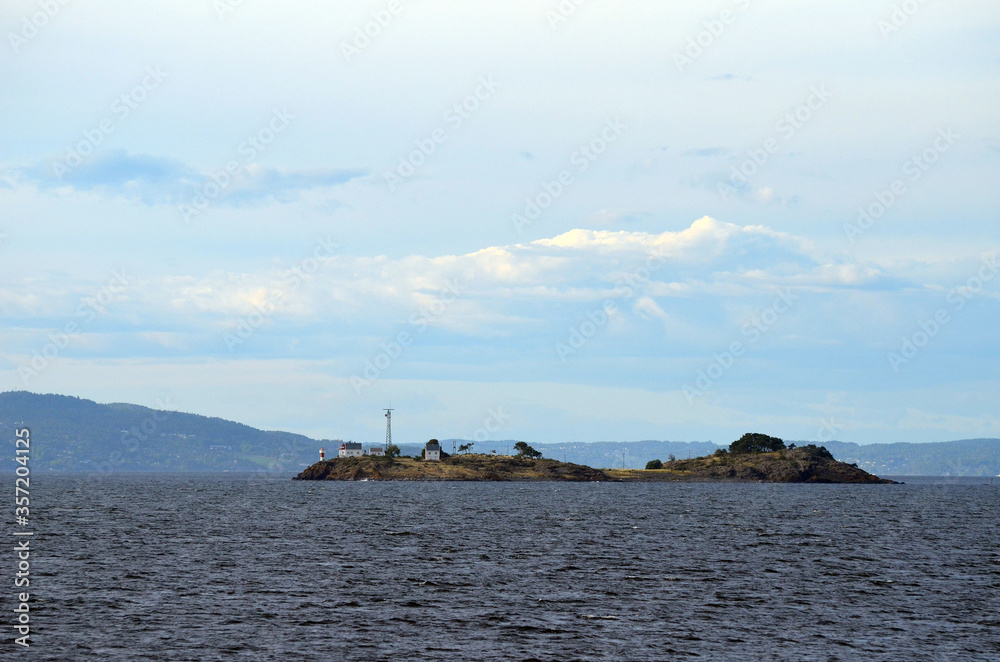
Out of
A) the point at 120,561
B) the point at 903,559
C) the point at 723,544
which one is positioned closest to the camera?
the point at 120,561

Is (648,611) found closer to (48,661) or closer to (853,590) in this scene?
(853,590)

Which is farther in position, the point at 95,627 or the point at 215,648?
the point at 95,627

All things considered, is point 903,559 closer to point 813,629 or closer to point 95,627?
point 813,629

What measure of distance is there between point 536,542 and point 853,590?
38.5 metres

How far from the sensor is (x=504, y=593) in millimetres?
62906

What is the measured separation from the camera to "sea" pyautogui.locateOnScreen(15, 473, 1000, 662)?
47188 mm

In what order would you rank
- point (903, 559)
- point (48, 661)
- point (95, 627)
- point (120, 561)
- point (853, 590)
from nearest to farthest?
point (48, 661), point (95, 627), point (853, 590), point (120, 561), point (903, 559)

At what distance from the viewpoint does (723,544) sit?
9756 centimetres

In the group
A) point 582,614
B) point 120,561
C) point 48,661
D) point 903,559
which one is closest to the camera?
point 48,661


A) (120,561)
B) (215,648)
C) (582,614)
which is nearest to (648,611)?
(582,614)

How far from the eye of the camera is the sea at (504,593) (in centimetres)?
4719

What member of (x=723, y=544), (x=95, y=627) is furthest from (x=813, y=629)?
(x=723, y=544)

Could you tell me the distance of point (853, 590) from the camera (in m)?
66.1

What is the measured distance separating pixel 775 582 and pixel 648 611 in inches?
679
